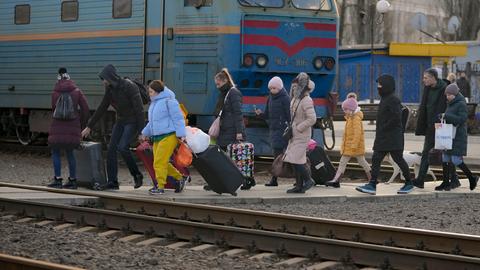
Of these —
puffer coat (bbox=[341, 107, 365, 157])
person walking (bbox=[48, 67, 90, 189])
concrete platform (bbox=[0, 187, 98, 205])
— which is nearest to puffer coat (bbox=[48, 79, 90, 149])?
person walking (bbox=[48, 67, 90, 189])

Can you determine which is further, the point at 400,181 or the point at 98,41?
the point at 98,41

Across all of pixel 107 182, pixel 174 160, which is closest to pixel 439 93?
pixel 174 160

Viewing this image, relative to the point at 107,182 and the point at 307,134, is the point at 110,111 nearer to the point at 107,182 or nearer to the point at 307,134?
the point at 107,182

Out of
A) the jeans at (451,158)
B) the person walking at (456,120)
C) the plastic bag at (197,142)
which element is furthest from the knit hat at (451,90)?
the plastic bag at (197,142)

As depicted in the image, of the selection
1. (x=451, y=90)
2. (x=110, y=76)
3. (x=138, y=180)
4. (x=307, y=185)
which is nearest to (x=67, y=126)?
(x=110, y=76)

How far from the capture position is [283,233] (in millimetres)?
9906

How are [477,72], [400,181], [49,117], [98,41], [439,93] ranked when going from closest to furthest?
[439,93] → [400,181] → [98,41] → [49,117] → [477,72]

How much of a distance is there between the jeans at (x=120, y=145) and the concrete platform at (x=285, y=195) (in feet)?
1.02

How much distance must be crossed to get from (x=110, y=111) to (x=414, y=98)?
57.2ft

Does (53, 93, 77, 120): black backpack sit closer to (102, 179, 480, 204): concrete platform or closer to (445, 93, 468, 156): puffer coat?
(102, 179, 480, 204): concrete platform

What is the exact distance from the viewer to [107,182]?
46.2 ft

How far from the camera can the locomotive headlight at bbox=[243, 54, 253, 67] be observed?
17438mm

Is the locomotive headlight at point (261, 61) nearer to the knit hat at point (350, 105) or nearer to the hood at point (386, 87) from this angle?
the knit hat at point (350, 105)

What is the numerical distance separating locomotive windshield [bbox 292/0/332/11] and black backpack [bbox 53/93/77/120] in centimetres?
565
